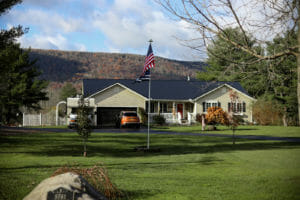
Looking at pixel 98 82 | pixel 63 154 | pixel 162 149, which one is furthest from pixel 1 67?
pixel 98 82

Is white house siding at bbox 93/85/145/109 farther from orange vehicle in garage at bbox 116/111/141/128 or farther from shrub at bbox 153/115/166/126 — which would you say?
orange vehicle in garage at bbox 116/111/141/128

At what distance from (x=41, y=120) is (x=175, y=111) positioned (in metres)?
16.6

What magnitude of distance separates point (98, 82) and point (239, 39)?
41105 mm

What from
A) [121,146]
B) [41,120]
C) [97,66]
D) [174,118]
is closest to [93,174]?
[121,146]

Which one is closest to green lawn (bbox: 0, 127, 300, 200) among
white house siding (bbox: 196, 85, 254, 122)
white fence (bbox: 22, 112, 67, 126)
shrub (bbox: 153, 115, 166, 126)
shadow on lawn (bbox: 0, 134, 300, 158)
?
shadow on lawn (bbox: 0, 134, 300, 158)

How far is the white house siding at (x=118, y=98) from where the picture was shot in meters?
44.4

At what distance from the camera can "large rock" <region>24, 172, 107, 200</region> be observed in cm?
464

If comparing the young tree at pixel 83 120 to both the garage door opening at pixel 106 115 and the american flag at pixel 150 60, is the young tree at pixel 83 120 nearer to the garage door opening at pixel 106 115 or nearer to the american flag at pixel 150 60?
the american flag at pixel 150 60

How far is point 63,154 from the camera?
18.1 meters

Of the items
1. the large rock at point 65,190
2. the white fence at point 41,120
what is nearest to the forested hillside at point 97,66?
the white fence at point 41,120

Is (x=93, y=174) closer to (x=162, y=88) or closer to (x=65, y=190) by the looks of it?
(x=65, y=190)

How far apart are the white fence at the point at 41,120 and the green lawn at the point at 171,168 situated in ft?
61.4

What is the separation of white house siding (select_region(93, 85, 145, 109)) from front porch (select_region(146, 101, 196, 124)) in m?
2.34

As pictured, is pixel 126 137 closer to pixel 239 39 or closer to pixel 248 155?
pixel 248 155
